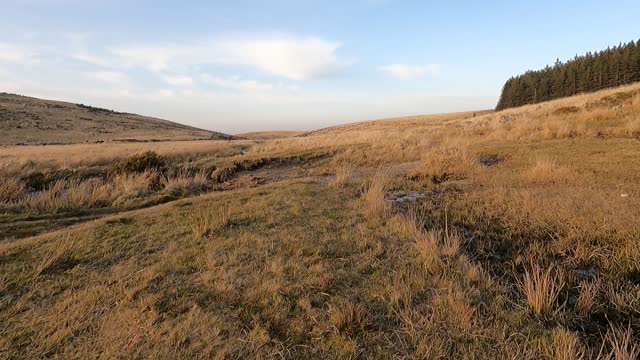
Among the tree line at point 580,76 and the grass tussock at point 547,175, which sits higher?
the tree line at point 580,76

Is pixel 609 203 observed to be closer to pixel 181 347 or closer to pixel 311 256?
pixel 311 256

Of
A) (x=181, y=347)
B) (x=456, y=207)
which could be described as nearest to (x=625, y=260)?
(x=456, y=207)

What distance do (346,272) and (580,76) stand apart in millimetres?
74679

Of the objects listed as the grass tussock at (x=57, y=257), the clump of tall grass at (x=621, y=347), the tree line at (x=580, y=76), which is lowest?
the clump of tall grass at (x=621, y=347)

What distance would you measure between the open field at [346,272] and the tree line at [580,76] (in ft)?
202

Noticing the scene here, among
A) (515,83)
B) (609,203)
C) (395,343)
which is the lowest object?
(395,343)

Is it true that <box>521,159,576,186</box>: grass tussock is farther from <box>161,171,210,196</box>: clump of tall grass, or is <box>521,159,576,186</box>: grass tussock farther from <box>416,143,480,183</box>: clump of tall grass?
<box>161,171,210,196</box>: clump of tall grass

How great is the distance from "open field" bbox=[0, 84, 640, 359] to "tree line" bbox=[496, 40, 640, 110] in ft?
202

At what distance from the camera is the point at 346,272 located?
4305mm

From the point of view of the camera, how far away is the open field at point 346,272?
10.2 feet

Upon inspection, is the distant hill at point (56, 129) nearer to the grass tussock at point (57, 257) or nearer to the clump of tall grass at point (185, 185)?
the clump of tall grass at point (185, 185)

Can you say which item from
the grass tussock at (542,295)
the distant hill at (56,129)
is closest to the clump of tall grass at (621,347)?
the grass tussock at (542,295)

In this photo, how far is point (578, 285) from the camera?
13.0 feet

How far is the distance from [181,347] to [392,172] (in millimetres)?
8702
